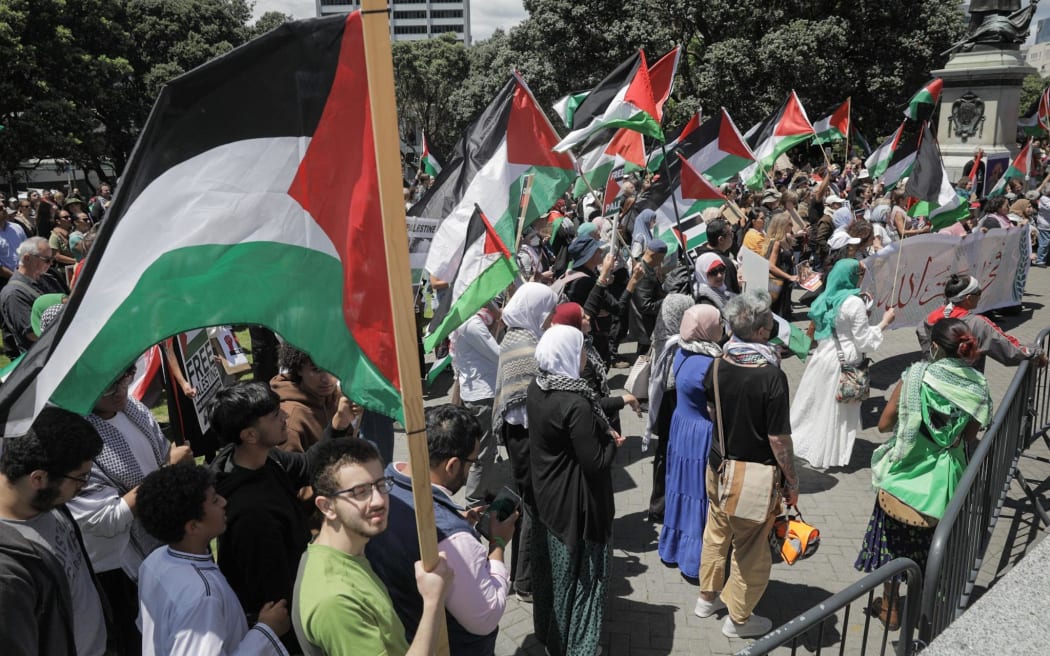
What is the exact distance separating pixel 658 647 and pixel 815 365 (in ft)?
11.4

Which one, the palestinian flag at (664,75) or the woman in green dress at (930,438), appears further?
the palestinian flag at (664,75)

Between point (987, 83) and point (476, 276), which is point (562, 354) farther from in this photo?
point (987, 83)

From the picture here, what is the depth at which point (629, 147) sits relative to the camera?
831 cm

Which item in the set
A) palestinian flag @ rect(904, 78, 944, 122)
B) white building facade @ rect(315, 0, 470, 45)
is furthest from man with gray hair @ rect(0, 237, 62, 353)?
white building facade @ rect(315, 0, 470, 45)

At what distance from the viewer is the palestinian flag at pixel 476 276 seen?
4.84 m

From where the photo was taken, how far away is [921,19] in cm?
2831

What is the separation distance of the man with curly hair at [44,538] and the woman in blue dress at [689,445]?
127 inches

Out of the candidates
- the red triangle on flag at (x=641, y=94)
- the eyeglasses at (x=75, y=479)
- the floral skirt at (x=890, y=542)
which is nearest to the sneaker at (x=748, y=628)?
the floral skirt at (x=890, y=542)

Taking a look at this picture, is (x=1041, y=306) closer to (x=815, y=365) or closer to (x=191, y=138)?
(x=815, y=365)

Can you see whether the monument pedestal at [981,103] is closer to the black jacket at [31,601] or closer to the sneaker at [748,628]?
the sneaker at [748,628]

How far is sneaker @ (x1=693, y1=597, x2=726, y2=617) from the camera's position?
4613 millimetres

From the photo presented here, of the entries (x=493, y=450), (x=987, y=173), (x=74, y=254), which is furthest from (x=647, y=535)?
(x=987, y=173)

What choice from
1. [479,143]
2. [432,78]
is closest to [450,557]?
[479,143]

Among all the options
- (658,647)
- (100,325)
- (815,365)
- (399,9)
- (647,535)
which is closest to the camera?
(100,325)
